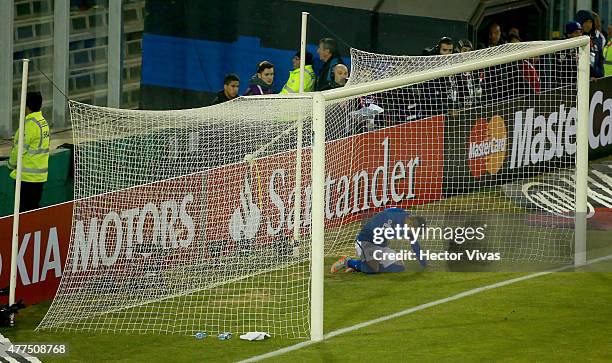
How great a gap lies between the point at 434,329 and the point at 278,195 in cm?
246

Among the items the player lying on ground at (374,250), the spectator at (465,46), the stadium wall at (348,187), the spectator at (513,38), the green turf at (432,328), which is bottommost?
the green turf at (432,328)

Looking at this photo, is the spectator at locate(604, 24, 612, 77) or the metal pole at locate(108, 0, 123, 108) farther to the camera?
the spectator at locate(604, 24, 612, 77)

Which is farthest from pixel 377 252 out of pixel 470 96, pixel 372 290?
pixel 470 96

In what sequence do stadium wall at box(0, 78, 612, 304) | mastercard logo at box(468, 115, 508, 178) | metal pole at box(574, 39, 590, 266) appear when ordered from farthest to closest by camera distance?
mastercard logo at box(468, 115, 508, 178), metal pole at box(574, 39, 590, 266), stadium wall at box(0, 78, 612, 304)

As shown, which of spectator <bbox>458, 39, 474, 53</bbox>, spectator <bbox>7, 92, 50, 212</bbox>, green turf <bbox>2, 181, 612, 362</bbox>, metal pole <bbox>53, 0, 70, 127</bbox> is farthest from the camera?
metal pole <bbox>53, 0, 70, 127</bbox>

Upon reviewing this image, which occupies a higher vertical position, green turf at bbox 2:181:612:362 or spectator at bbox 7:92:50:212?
spectator at bbox 7:92:50:212

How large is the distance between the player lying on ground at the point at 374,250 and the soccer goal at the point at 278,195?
6.9 inches

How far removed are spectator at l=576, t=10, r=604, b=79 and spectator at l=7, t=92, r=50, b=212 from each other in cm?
901

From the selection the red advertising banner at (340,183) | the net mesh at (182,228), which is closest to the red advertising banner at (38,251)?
the net mesh at (182,228)

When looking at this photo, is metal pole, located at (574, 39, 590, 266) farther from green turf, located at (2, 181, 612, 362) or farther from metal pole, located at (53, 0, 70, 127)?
metal pole, located at (53, 0, 70, 127)

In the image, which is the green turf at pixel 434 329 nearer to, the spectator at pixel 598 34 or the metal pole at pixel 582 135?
the metal pole at pixel 582 135

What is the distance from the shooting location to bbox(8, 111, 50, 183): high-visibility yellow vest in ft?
46.9

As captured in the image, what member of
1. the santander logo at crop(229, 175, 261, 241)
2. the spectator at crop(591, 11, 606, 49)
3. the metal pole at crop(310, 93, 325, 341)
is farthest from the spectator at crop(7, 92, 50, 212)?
the spectator at crop(591, 11, 606, 49)

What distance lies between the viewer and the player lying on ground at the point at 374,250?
14414 mm
